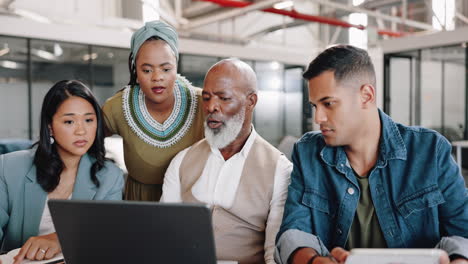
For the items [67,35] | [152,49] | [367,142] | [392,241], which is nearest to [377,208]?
[392,241]

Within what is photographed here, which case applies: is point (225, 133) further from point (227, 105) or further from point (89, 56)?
point (89, 56)

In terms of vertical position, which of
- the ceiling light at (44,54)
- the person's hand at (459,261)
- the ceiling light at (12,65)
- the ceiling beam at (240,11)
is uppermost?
the ceiling beam at (240,11)

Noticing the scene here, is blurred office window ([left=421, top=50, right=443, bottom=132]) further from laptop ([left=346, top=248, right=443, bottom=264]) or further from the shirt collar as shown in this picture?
laptop ([left=346, top=248, right=443, bottom=264])

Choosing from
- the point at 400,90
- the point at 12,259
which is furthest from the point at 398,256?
the point at 400,90

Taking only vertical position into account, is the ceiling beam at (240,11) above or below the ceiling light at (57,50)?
above

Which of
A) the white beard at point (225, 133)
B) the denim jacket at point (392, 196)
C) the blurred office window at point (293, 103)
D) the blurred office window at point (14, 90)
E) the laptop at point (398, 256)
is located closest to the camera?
the laptop at point (398, 256)

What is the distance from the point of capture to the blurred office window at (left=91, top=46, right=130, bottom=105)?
30.8 feet

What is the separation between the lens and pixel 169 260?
3.64 ft

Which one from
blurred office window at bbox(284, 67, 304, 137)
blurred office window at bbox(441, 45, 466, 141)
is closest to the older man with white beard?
blurred office window at bbox(441, 45, 466, 141)

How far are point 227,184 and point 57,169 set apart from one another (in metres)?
0.85

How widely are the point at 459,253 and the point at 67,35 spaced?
8.62m

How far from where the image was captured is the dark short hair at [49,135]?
6.73 ft

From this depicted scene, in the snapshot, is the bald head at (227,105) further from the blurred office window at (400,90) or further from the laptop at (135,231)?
the blurred office window at (400,90)

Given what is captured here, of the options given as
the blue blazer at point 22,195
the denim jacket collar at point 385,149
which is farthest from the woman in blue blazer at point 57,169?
the denim jacket collar at point 385,149
